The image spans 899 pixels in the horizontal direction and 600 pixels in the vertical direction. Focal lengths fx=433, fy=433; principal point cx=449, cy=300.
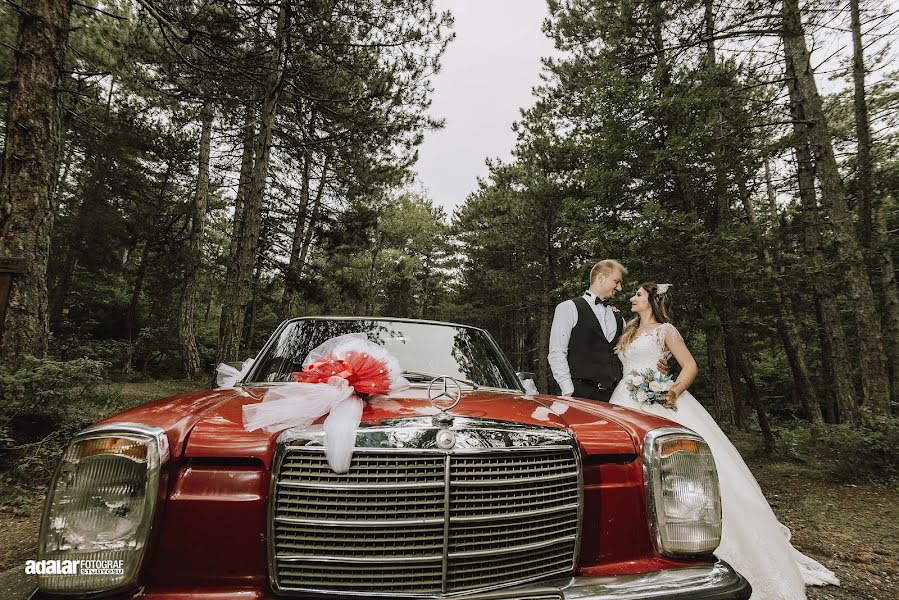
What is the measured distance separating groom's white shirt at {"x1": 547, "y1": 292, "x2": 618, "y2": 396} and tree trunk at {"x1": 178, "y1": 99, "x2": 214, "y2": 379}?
15.0 metres

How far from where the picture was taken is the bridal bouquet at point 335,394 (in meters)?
1.42

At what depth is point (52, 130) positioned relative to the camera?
4871mm

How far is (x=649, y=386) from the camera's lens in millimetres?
3525

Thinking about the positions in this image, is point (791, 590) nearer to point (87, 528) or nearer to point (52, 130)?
point (87, 528)

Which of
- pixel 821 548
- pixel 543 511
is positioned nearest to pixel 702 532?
pixel 543 511

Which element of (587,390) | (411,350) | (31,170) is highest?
(31,170)

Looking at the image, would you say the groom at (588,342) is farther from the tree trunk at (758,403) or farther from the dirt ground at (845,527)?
the tree trunk at (758,403)

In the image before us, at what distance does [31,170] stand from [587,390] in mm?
6188

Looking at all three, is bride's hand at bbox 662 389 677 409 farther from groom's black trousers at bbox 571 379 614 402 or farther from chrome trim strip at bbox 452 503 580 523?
chrome trim strip at bbox 452 503 580 523

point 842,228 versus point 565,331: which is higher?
point 842,228

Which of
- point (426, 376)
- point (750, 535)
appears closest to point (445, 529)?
point (426, 376)

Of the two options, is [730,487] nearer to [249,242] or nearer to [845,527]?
[845,527]

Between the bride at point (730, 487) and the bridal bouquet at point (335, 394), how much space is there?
2124mm

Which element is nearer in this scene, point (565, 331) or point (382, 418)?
point (382, 418)
